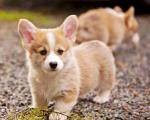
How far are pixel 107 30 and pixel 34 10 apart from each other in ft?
13.0

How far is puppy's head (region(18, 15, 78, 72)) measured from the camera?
4.40m

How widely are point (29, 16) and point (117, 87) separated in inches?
203

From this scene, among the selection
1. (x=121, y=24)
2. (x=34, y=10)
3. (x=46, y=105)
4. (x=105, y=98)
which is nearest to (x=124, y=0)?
(x=34, y=10)

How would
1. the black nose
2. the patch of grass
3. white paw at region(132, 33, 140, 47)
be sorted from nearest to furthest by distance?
1. the black nose
2. white paw at region(132, 33, 140, 47)
3. the patch of grass

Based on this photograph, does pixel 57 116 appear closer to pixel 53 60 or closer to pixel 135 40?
pixel 53 60

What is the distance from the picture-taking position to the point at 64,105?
4.63 metres

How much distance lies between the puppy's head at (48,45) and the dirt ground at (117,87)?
59cm

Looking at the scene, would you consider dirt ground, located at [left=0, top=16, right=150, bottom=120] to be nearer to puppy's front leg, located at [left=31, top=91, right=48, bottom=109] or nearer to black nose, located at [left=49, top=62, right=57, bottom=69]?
puppy's front leg, located at [left=31, top=91, right=48, bottom=109]

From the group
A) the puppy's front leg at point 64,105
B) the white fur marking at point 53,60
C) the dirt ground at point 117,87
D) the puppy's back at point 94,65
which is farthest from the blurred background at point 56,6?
the white fur marking at point 53,60

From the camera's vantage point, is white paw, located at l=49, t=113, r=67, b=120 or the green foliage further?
white paw, located at l=49, t=113, r=67, b=120

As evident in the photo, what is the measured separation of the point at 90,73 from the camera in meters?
5.21

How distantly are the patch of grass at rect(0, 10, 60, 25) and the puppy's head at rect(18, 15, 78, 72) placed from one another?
5683mm

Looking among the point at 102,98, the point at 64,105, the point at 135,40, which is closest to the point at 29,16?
the point at 135,40

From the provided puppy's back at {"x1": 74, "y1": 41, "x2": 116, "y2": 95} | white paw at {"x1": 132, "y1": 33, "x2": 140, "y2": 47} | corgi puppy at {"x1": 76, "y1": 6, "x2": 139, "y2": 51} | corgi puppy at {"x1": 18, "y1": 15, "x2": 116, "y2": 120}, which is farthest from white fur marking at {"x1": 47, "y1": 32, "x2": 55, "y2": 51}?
white paw at {"x1": 132, "y1": 33, "x2": 140, "y2": 47}
